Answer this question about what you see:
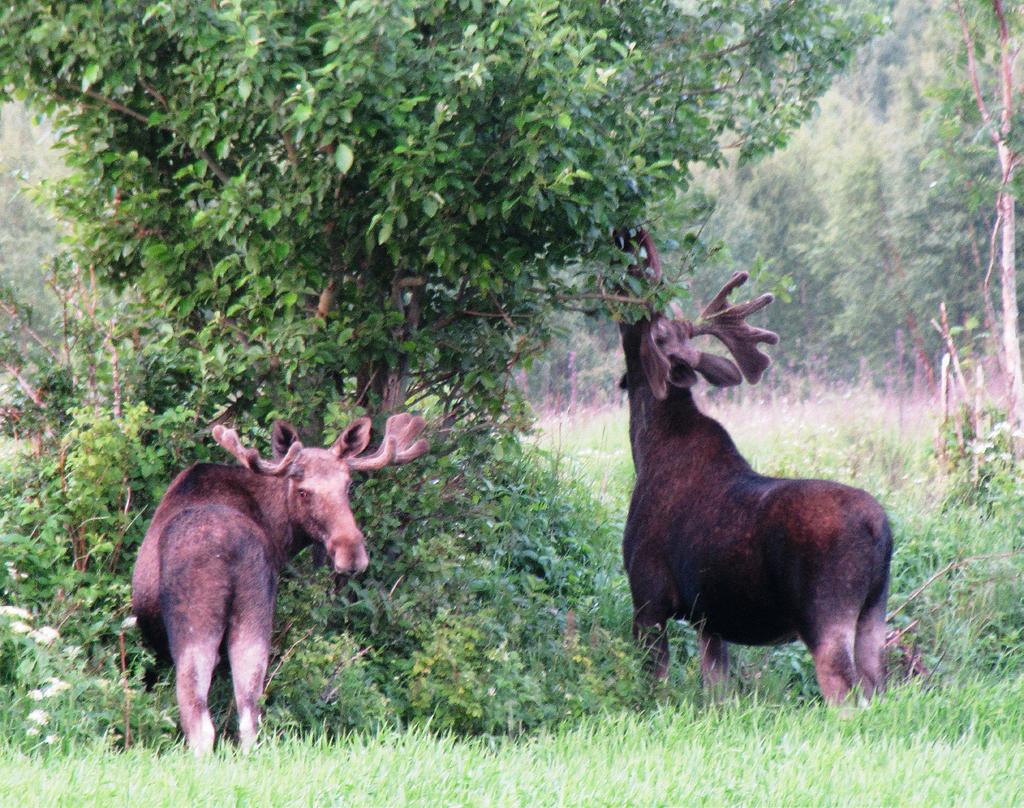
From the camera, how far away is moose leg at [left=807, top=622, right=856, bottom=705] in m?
7.12

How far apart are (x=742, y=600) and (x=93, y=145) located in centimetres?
461

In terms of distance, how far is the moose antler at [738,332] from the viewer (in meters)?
8.77

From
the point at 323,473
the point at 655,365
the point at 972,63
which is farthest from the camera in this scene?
the point at 972,63

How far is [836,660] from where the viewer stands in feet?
23.4

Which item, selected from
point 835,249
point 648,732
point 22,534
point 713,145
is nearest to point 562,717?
point 648,732

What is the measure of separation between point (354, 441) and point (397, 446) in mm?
419

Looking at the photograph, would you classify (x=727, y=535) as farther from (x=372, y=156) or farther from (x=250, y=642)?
(x=372, y=156)

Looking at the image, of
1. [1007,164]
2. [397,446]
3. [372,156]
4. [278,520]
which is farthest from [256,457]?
[1007,164]

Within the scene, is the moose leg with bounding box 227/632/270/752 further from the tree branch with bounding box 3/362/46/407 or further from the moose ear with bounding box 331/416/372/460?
the tree branch with bounding box 3/362/46/407

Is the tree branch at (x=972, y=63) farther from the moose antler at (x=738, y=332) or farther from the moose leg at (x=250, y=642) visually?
the moose leg at (x=250, y=642)

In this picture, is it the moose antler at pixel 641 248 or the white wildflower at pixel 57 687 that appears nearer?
the white wildflower at pixel 57 687

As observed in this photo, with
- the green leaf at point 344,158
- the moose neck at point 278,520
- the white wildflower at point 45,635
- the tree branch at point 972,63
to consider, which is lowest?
the white wildflower at point 45,635

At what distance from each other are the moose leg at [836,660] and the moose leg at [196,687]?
9.85ft

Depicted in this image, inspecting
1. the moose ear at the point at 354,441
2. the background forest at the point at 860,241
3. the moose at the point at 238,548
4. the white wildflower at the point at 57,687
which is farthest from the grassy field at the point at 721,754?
the background forest at the point at 860,241
